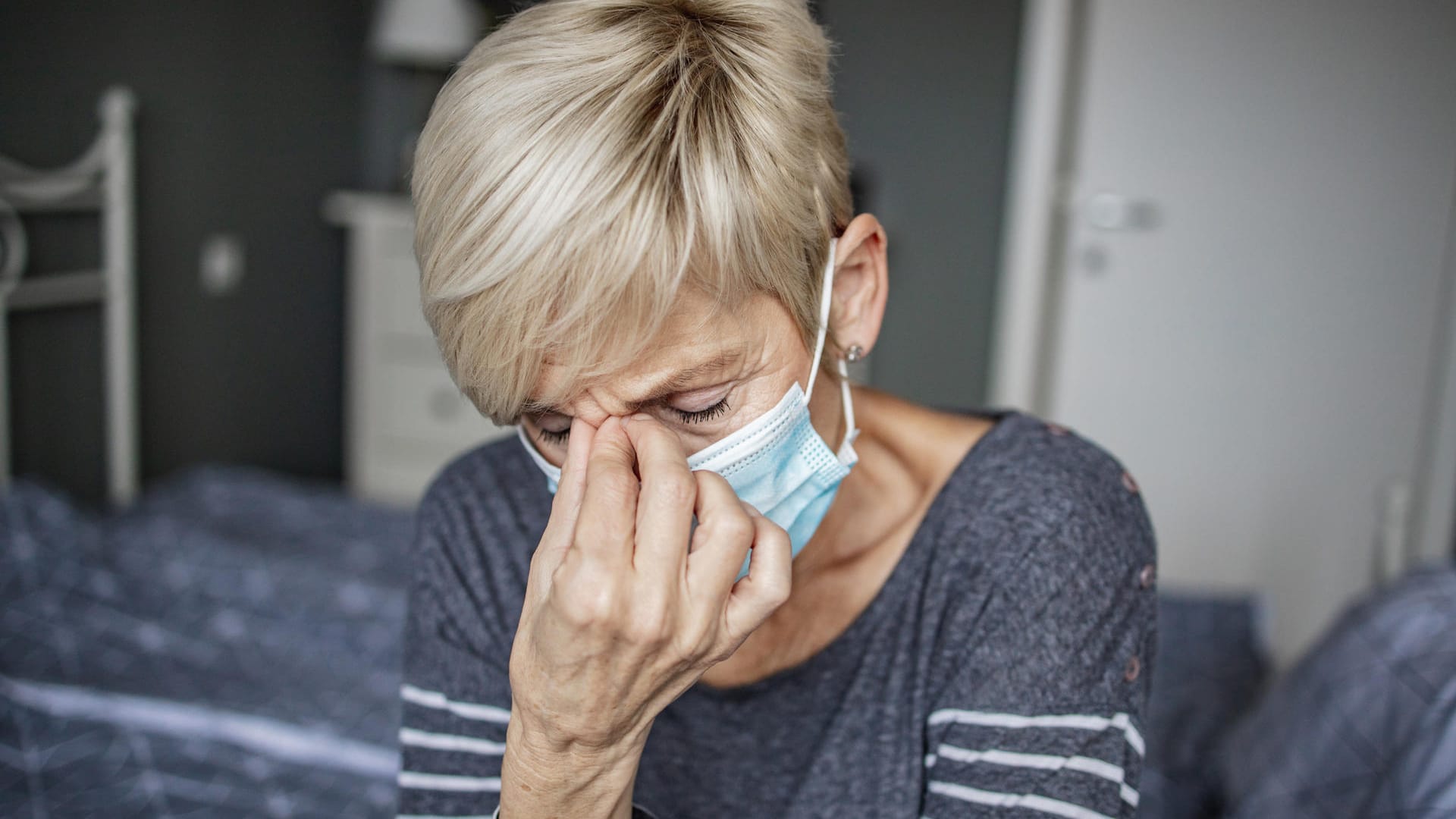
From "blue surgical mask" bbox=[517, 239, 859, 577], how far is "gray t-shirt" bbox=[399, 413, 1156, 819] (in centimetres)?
10

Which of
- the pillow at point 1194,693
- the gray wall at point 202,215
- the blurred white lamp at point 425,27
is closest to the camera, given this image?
the pillow at point 1194,693

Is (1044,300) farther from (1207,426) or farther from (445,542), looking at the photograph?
(445,542)

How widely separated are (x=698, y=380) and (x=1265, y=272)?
2.44 meters

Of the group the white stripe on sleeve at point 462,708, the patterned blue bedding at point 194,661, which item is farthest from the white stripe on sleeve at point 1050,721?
the patterned blue bedding at point 194,661

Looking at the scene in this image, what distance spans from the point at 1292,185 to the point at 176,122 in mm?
2679

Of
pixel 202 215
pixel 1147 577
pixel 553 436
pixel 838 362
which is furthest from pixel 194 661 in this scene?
pixel 202 215

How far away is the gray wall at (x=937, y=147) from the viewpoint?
3.33 m

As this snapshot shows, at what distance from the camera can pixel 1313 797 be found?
126 cm

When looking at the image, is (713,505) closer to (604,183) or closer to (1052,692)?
(604,183)

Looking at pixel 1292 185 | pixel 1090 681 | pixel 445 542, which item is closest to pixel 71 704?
pixel 445 542

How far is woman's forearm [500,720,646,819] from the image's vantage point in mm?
680

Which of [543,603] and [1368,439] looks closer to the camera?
[543,603]

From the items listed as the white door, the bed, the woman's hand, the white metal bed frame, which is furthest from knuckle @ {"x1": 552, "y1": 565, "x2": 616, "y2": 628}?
the white door

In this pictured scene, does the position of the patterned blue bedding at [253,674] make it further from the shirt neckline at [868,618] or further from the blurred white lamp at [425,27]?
the blurred white lamp at [425,27]
